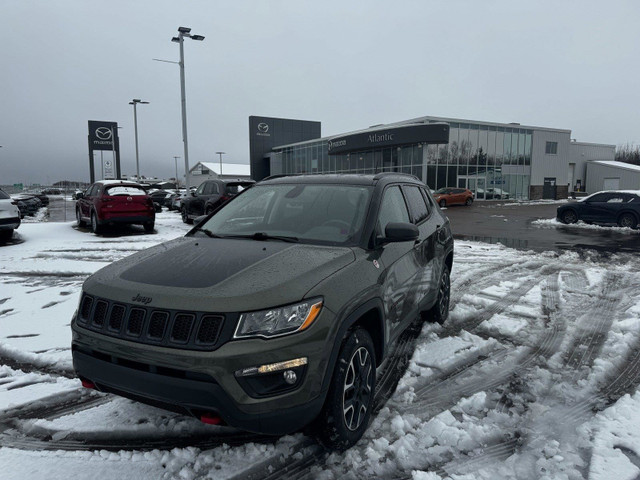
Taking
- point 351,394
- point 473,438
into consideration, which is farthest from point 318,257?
point 473,438

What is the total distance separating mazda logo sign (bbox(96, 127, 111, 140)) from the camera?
1567 inches

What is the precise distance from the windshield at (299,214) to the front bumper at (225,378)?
1027 millimetres

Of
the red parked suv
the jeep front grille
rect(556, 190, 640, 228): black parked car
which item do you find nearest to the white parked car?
the red parked suv

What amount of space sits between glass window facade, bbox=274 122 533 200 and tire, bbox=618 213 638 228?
20.7 metres

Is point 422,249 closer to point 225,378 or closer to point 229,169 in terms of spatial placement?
point 225,378

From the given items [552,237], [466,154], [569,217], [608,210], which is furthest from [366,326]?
[466,154]

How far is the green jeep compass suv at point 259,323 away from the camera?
7.32 feet

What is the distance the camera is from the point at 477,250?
37.7 ft

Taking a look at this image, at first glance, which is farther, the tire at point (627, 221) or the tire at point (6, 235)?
the tire at point (627, 221)

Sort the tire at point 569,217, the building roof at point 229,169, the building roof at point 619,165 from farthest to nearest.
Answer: the building roof at point 229,169 → the building roof at point 619,165 → the tire at point 569,217

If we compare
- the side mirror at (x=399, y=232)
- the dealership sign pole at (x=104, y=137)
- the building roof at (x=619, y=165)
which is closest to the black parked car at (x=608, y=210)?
the side mirror at (x=399, y=232)

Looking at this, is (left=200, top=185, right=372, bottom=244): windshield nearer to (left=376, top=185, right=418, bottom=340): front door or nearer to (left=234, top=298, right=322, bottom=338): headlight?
(left=376, top=185, right=418, bottom=340): front door

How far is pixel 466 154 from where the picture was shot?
3944 cm

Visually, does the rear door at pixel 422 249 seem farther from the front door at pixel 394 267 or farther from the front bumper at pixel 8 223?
the front bumper at pixel 8 223
